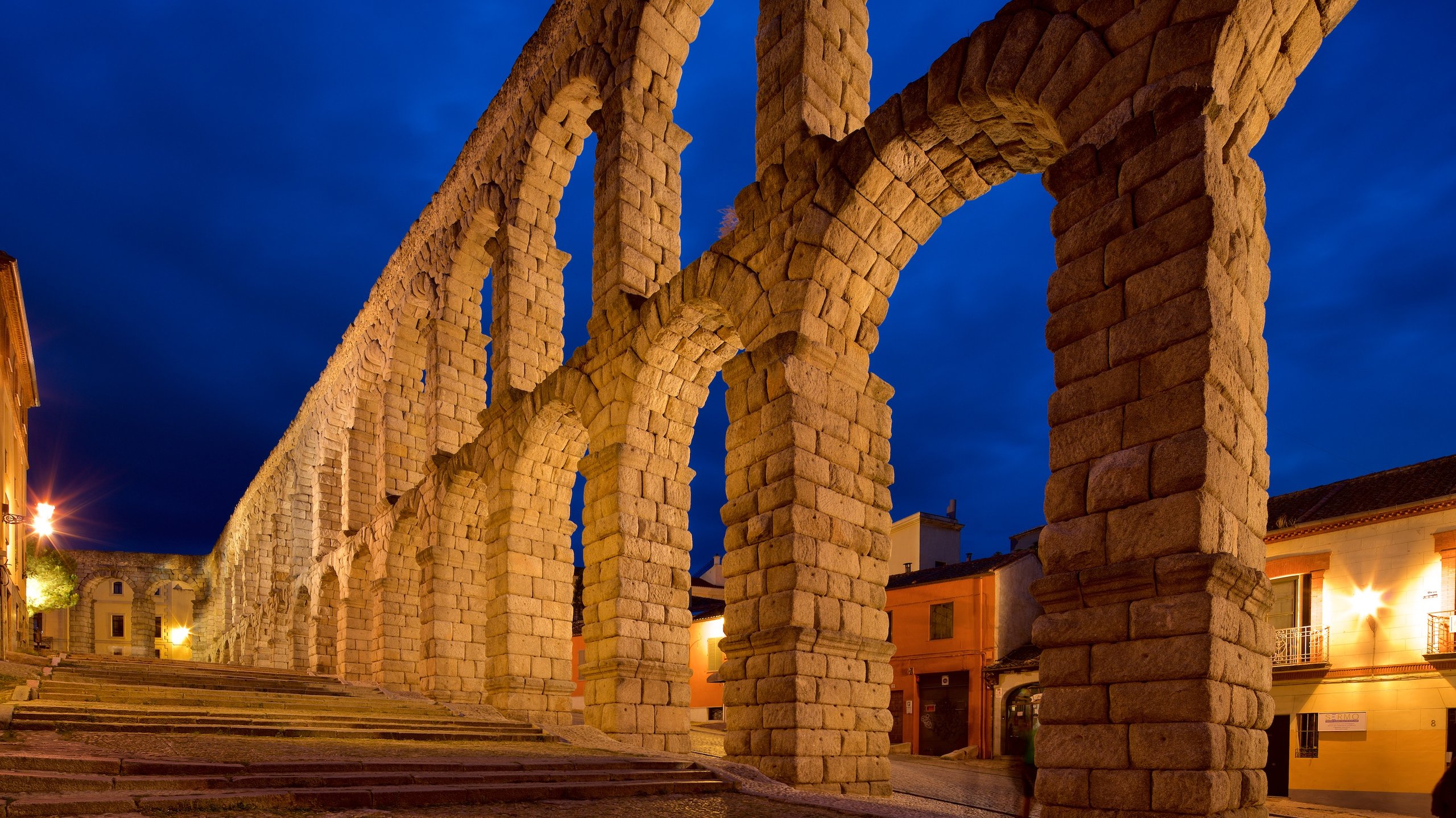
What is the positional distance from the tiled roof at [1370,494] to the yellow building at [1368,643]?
29mm

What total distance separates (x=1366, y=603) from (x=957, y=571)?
8.62 metres

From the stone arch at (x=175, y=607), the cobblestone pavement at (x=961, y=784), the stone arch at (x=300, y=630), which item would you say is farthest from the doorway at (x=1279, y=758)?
the stone arch at (x=175, y=607)

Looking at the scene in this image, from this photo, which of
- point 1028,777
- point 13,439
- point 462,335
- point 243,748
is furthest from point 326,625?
point 1028,777

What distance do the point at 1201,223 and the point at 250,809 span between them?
5.58m

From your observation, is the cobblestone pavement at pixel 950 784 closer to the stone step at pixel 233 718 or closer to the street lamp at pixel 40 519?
the stone step at pixel 233 718

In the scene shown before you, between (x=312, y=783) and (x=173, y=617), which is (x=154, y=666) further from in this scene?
(x=173, y=617)

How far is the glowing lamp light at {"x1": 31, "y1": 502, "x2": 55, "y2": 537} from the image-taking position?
52.4 ft

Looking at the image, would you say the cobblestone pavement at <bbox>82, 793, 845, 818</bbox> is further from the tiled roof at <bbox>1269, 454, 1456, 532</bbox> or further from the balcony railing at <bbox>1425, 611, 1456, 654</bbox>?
the tiled roof at <bbox>1269, 454, 1456, 532</bbox>

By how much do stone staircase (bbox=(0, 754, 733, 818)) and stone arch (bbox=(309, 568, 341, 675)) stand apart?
51.0 ft

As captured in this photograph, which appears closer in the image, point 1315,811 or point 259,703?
point 259,703

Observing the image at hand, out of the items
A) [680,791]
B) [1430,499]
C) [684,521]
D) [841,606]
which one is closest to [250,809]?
[680,791]

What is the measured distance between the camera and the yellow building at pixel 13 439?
51.2 feet

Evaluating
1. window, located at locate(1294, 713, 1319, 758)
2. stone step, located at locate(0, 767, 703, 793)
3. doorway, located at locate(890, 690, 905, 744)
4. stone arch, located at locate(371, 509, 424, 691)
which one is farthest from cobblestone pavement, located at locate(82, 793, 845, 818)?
doorway, located at locate(890, 690, 905, 744)

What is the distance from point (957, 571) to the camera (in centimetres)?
2106
